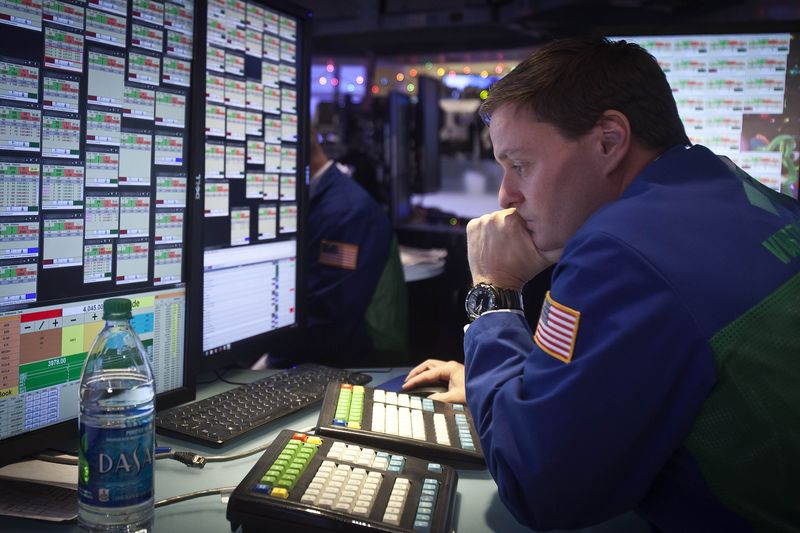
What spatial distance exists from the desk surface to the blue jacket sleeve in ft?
0.43

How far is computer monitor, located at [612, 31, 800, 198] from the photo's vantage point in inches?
85.1

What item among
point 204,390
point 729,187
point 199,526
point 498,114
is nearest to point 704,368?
point 729,187

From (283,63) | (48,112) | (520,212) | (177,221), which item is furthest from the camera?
(283,63)

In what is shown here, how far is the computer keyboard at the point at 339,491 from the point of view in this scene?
92cm

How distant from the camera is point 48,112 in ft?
3.61

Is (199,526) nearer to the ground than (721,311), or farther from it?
nearer to the ground

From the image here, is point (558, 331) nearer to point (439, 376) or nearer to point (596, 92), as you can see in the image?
point (596, 92)

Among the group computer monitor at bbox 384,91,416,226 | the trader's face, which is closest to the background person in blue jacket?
the trader's face

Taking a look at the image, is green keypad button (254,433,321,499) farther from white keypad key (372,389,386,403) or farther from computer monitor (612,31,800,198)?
computer monitor (612,31,800,198)

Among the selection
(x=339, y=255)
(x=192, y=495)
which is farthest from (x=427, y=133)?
(x=192, y=495)

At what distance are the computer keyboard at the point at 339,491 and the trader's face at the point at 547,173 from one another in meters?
0.43

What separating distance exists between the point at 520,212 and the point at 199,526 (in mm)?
698

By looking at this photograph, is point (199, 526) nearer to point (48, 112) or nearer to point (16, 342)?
point (16, 342)

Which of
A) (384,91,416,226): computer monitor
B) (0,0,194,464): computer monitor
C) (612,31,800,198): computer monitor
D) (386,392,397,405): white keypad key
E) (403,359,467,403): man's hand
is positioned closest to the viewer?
(0,0,194,464): computer monitor
